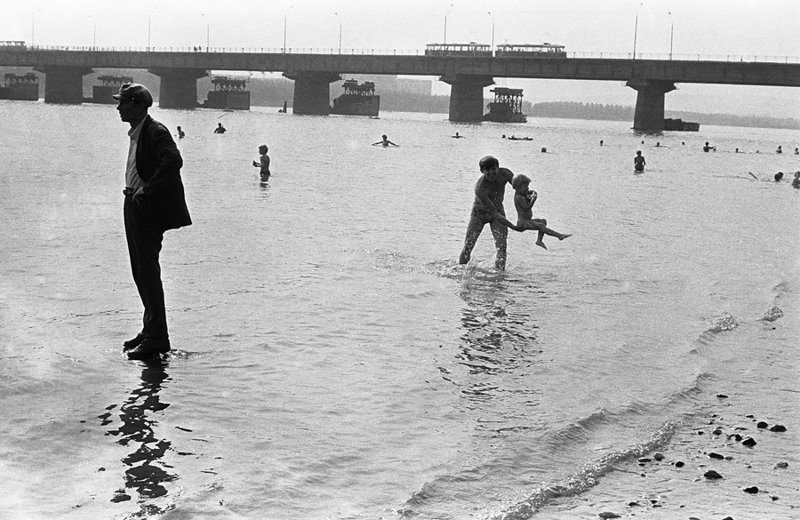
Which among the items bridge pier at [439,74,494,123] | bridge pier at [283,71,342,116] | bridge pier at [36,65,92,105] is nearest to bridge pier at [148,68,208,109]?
bridge pier at [36,65,92,105]

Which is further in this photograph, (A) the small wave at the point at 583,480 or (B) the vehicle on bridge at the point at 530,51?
(B) the vehicle on bridge at the point at 530,51

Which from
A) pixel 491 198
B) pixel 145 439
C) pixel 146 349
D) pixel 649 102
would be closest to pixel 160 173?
pixel 146 349

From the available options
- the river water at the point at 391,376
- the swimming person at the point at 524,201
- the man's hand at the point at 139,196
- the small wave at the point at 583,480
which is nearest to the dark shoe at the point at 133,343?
the river water at the point at 391,376

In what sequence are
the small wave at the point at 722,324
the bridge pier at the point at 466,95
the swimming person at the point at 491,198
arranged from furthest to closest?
the bridge pier at the point at 466,95
the swimming person at the point at 491,198
the small wave at the point at 722,324

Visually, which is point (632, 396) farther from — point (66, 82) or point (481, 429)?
point (66, 82)

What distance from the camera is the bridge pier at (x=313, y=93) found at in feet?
494

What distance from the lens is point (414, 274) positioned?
1653 cm

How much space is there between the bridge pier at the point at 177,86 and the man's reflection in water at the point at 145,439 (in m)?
153

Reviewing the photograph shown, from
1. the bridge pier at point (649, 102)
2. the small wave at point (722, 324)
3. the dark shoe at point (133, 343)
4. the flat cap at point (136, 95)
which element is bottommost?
the small wave at point (722, 324)

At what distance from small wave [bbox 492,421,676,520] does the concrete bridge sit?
109 metres

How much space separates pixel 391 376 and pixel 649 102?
121 metres

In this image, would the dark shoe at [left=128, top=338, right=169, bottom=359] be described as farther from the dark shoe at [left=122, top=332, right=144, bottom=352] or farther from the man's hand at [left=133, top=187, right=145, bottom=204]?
the man's hand at [left=133, top=187, right=145, bottom=204]

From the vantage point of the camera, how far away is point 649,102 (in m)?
126

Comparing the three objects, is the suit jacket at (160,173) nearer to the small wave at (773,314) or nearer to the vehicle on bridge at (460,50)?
the small wave at (773,314)
